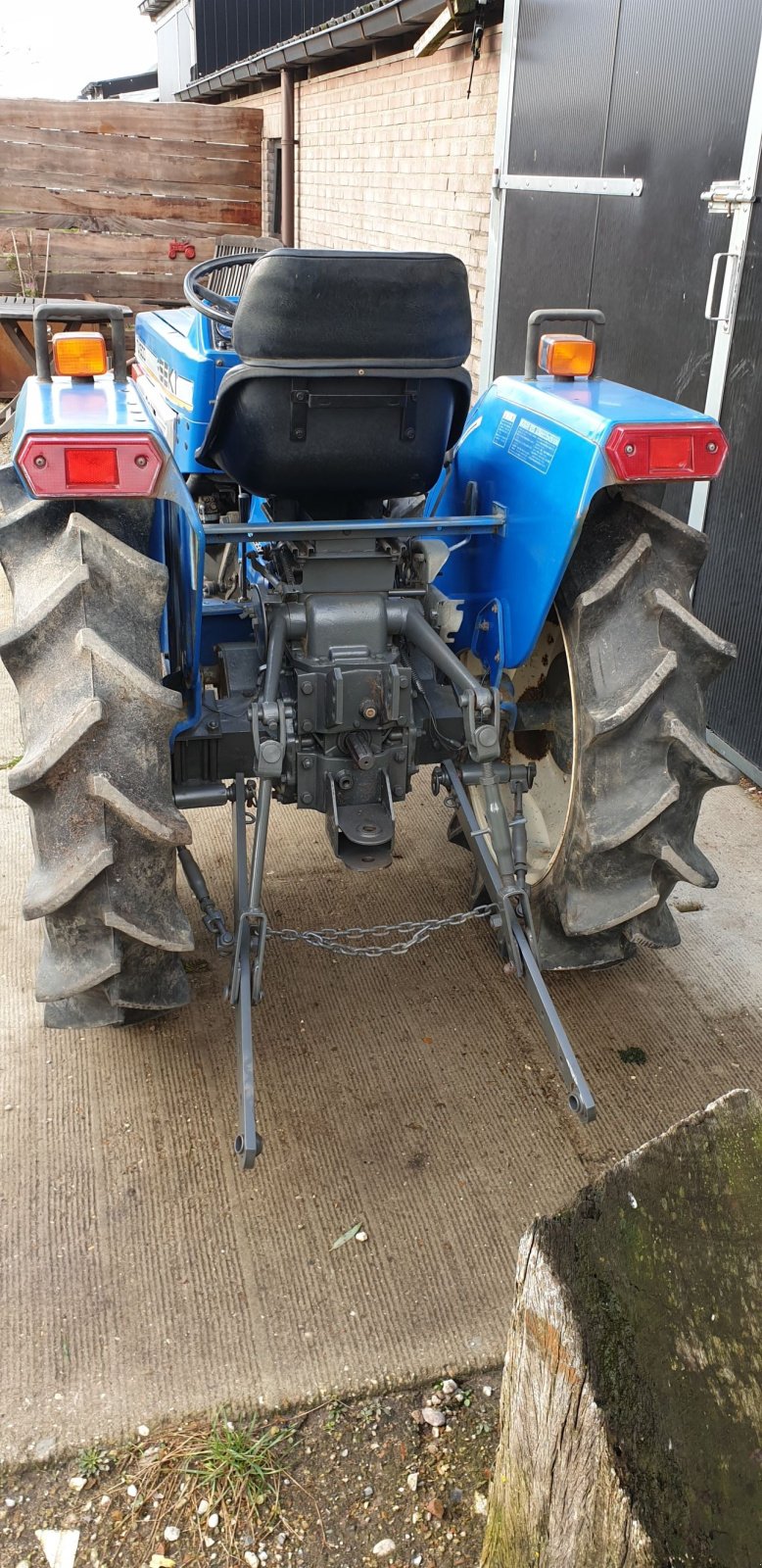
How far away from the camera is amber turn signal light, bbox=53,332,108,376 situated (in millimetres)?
2420

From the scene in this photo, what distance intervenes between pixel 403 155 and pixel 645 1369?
7.54m

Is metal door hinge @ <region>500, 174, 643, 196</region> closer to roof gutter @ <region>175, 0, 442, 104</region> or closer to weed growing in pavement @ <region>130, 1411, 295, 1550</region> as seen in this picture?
roof gutter @ <region>175, 0, 442, 104</region>

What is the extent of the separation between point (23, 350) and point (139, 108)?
128 inches

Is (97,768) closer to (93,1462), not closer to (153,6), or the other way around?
(93,1462)

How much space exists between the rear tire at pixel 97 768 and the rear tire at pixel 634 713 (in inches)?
31.8

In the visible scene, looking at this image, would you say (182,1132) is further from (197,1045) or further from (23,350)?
(23,350)

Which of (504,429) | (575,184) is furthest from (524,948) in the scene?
(575,184)

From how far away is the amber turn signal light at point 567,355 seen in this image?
8.68 ft

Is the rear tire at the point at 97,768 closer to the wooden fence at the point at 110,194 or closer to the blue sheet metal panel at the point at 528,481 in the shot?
the blue sheet metal panel at the point at 528,481

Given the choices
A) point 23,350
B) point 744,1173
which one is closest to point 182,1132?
point 744,1173

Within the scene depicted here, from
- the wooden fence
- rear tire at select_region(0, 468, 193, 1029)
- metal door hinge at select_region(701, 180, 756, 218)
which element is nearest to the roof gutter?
the wooden fence

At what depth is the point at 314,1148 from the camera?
2447 mm

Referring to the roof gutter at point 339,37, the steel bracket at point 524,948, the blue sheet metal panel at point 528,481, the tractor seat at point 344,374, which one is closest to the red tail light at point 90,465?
the tractor seat at point 344,374

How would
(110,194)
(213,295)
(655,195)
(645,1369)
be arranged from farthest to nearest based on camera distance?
1. (110,194)
2. (655,195)
3. (213,295)
4. (645,1369)
